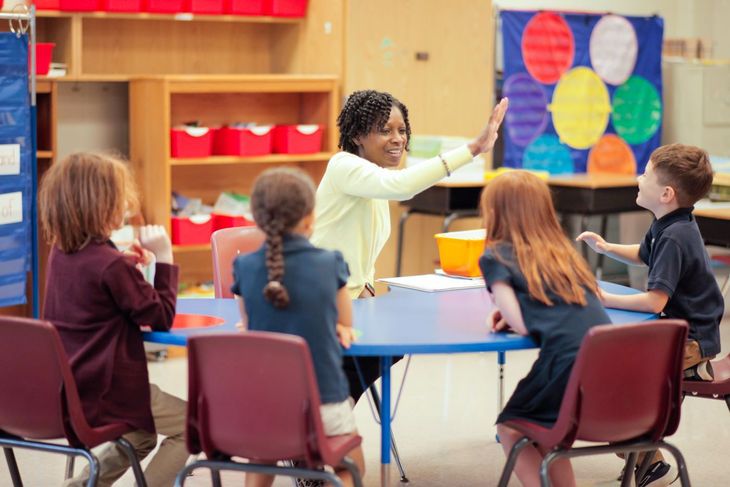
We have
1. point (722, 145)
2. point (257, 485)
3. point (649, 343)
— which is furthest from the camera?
point (722, 145)

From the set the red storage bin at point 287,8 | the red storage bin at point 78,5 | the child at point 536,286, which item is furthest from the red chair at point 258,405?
the red storage bin at point 287,8

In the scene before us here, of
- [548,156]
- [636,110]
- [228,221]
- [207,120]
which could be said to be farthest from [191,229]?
[636,110]

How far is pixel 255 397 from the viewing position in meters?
2.39

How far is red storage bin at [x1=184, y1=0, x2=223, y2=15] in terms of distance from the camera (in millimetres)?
5465

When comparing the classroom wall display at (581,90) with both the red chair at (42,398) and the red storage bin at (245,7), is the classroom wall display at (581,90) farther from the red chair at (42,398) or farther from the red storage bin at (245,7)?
the red chair at (42,398)

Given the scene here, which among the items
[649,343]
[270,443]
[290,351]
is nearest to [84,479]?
[270,443]

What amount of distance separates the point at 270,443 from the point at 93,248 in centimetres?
66

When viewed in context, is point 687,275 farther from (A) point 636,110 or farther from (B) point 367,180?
(A) point 636,110

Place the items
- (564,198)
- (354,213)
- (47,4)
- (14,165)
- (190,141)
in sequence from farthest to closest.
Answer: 1. (564,198)
2. (190,141)
3. (47,4)
4. (14,165)
5. (354,213)

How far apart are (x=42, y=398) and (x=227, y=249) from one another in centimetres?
114

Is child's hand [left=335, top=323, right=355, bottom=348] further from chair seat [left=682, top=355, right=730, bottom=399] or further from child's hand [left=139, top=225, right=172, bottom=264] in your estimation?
chair seat [left=682, top=355, right=730, bottom=399]

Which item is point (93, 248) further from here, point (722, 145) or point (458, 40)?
point (722, 145)

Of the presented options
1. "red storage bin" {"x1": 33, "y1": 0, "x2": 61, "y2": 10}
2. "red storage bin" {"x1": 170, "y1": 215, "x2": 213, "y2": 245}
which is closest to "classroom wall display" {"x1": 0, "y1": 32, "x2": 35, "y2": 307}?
"red storage bin" {"x1": 33, "y1": 0, "x2": 61, "y2": 10}

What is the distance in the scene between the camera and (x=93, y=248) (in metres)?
2.66
